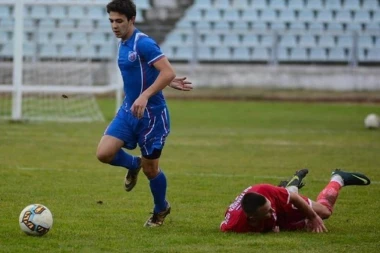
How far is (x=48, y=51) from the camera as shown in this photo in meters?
25.8

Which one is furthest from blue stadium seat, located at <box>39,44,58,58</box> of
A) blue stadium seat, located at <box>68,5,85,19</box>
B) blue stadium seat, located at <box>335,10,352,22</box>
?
blue stadium seat, located at <box>335,10,352,22</box>

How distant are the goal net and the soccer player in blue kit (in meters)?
11.4

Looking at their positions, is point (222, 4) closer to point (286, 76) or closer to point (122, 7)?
point (286, 76)

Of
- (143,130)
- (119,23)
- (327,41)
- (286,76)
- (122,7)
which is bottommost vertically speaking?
(286,76)

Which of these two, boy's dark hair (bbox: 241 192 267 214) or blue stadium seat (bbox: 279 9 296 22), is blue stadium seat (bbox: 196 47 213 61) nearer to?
blue stadium seat (bbox: 279 9 296 22)

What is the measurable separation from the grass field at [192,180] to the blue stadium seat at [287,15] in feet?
28.4

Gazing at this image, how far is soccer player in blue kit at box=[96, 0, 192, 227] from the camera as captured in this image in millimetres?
8586

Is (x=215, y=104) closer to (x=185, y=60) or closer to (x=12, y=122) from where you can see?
(x=185, y=60)

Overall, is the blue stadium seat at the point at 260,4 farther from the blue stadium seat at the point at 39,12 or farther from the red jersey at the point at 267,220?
the red jersey at the point at 267,220

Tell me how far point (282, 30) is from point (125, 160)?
2186 centimetres

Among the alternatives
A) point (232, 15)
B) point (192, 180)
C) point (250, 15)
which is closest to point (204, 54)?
point (232, 15)

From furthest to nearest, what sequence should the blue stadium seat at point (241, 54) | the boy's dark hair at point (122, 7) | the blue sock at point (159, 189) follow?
1. the blue stadium seat at point (241, 54)
2. the blue sock at point (159, 189)
3. the boy's dark hair at point (122, 7)

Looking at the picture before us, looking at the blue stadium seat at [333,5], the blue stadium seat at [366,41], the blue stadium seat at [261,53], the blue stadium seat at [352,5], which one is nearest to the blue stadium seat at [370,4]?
the blue stadium seat at [352,5]

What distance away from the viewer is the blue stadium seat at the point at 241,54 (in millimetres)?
31547
